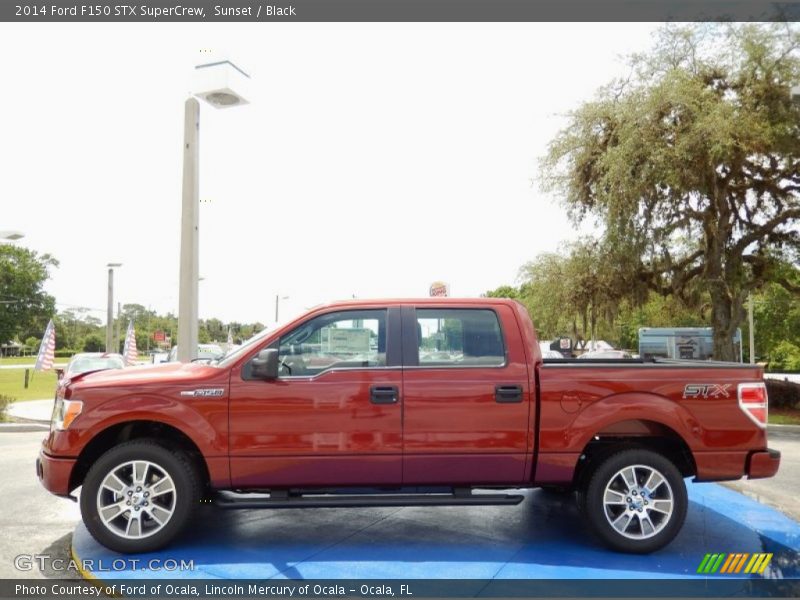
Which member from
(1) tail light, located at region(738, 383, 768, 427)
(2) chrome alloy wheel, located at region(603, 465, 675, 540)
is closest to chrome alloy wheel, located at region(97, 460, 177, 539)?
(2) chrome alloy wheel, located at region(603, 465, 675, 540)

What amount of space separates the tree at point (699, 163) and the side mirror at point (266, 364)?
14075 millimetres

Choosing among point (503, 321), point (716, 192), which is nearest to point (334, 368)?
point (503, 321)

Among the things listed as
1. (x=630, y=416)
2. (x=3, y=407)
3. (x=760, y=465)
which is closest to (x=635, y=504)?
(x=630, y=416)

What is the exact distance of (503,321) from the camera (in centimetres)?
546

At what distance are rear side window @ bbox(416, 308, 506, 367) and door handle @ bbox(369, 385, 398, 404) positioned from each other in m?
0.34

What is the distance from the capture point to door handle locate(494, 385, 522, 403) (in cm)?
515

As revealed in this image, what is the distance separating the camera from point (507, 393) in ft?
16.9

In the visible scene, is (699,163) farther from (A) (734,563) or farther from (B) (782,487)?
(A) (734,563)

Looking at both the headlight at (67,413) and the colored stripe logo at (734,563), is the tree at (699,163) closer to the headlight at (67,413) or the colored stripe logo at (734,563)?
the colored stripe logo at (734,563)

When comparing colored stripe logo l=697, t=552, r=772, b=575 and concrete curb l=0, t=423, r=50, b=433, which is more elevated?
colored stripe logo l=697, t=552, r=772, b=575

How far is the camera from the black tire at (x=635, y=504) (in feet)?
16.8

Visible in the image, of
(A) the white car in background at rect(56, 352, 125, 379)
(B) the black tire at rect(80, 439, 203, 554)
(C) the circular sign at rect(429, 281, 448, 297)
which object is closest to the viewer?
(B) the black tire at rect(80, 439, 203, 554)

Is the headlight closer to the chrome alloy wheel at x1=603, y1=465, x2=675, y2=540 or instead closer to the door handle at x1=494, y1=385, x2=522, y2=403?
the door handle at x1=494, y1=385, x2=522, y2=403

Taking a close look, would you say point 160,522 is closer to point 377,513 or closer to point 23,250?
point 377,513
